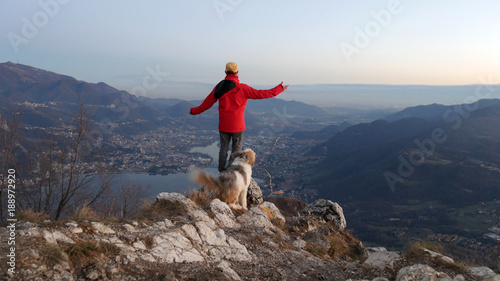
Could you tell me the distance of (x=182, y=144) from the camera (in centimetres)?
5416

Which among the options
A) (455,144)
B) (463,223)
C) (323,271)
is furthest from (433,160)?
(323,271)

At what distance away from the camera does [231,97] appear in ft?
23.1

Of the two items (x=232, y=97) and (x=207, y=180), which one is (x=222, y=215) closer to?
(x=207, y=180)

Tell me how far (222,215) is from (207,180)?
109 cm

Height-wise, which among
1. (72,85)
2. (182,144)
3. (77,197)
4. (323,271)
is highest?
(72,85)

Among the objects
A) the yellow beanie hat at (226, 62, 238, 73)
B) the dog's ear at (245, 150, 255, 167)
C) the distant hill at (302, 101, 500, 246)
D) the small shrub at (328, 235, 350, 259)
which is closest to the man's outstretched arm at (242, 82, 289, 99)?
the yellow beanie hat at (226, 62, 238, 73)

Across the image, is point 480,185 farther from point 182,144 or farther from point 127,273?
point 127,273

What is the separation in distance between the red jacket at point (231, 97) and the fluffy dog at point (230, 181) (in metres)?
1.08

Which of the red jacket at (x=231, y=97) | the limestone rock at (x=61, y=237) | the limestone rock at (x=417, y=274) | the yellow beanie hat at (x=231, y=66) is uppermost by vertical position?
the yellow beanie hat at (x=231, y=66)

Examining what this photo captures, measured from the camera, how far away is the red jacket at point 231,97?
6.95 metres

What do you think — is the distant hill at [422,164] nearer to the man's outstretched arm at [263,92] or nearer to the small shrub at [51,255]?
the man's outstretched arm at [263,92]

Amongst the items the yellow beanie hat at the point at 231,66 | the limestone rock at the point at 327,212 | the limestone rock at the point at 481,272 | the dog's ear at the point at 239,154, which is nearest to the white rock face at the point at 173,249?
the dog's ear at the point at 239,154

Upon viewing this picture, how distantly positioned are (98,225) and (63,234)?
503 mm

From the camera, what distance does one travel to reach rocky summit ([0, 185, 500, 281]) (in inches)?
120
